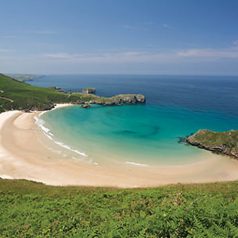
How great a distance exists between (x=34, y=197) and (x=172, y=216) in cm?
2075

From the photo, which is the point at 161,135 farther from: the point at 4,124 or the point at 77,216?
the point at 77,216

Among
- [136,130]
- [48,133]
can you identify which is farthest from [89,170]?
[136,130]

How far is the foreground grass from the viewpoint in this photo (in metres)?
16.3

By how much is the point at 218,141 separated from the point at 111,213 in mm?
55086

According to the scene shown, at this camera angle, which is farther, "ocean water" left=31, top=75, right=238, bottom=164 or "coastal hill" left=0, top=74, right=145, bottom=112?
"coastal hill" left=0, top=74, right=145, bottom=112

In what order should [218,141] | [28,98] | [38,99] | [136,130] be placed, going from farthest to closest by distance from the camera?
[38,99], [28,98], [136,130], [218,141]

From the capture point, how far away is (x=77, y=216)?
2502cm

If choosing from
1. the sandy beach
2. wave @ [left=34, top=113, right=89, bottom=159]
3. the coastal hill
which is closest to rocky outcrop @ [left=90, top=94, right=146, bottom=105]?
the coastal hill

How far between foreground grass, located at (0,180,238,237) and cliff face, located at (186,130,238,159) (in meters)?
36.9

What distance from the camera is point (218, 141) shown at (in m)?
73.2

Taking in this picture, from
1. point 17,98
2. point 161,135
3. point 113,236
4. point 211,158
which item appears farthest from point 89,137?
point 17,98

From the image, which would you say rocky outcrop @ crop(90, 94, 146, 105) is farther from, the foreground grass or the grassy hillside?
the foreground grass

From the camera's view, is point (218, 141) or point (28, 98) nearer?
point (218, 141)

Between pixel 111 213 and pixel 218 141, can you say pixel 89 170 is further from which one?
pixel 218 141
